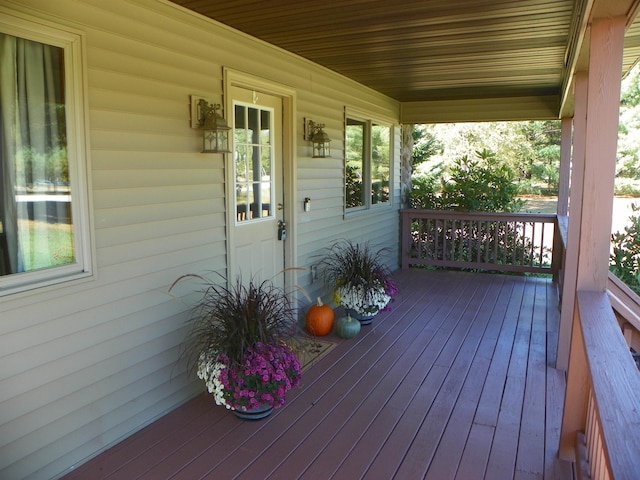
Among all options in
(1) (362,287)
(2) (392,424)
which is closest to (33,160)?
(2) (392,424)

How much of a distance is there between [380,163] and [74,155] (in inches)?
189

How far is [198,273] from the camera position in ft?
10.6

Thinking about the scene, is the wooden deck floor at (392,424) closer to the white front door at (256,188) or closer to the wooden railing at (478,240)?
the white front door at (256,188)

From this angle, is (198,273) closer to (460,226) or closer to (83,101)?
(83,101)

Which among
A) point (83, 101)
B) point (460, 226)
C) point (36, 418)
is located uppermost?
point (83, 101)

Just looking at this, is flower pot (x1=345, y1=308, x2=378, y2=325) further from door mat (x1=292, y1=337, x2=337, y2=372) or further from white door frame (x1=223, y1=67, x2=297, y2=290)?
white door frame (x1=223, y1=67, x2=297, y2=290)

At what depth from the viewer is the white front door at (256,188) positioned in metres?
3.72

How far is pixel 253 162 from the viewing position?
3988 mm

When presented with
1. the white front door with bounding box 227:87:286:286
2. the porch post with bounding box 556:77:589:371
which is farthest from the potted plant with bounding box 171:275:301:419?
the porch post with bounding box 556:77:589:371

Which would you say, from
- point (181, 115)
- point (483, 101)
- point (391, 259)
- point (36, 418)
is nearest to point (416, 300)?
point (391, 259)

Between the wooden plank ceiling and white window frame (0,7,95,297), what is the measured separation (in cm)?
85

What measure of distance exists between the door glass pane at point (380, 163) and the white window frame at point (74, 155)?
4.38 m

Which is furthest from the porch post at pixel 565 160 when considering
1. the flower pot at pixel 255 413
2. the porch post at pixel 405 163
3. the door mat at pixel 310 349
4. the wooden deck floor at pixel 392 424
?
the flower pot at pixel 255 413

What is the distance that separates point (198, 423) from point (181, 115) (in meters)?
1.79
